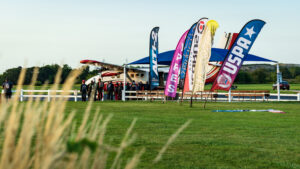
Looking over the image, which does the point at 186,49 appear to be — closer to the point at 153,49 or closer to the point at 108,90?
the point at 153,49

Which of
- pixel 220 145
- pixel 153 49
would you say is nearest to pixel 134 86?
pixel 153 49

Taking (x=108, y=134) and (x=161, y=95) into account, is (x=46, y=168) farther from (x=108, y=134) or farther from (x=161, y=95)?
(x=161, y=95)

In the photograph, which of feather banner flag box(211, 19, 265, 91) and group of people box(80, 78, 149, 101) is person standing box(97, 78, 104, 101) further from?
feather banner flag box(211, 19, 265, 91)

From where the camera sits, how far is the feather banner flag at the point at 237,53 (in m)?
19.1

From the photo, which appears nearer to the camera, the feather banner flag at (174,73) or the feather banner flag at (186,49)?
the feather banner flag at (186,49)

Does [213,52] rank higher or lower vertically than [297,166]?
higher

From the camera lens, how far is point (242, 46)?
19156 millimetres

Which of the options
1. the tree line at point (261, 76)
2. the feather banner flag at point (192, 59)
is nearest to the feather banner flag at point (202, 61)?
the feather banner flag at point (192, 59)

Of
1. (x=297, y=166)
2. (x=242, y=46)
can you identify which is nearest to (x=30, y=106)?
(x=297, y=166)

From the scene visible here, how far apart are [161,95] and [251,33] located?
12332 millimetres

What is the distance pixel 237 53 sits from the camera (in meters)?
19.1

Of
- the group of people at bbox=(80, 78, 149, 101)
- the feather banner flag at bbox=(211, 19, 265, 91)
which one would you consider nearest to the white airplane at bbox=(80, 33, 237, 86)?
the group of people at bbox=(80, 78, 149, 101)

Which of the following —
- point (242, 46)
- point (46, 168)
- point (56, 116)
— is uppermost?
point (242, 46)

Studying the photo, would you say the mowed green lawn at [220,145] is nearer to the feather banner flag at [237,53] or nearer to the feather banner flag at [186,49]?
the feather banner flag at [237,53]
